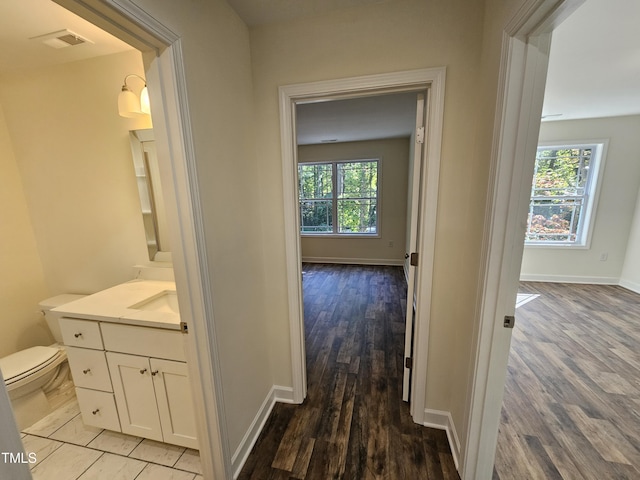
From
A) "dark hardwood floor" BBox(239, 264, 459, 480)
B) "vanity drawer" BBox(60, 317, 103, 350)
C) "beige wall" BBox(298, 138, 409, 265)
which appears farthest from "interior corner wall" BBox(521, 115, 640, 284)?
"vanity drawer" BBox(60, 317, 103, 350)

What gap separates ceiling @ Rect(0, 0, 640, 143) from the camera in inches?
52.2

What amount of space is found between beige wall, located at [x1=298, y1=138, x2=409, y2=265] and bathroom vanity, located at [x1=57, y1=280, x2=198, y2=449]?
169 inches

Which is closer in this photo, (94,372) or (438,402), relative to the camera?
(94,372)

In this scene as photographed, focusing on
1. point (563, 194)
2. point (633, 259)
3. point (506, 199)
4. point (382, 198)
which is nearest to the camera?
point (506, 199)

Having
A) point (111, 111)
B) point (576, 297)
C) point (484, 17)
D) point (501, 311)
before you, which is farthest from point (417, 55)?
point (576, 297)

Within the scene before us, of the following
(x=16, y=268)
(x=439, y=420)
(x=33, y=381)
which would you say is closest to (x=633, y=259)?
(x=439, y=420)

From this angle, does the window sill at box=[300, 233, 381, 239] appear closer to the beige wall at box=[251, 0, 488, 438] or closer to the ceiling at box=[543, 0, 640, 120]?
the ceiling at box=[543, 0, 640, 120]

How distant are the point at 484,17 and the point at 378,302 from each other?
302cm

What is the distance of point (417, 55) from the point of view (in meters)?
1.33

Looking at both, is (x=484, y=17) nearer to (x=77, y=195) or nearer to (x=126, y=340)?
(x=126, y=340)

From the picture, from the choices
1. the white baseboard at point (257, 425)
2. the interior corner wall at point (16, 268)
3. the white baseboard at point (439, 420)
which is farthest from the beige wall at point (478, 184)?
the interior corner wall at point (16, 268)

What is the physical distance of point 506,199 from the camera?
3.34ft

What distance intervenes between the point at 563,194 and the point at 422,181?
13.6 feet

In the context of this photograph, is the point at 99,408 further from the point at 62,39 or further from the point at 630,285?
the point at 630,285
